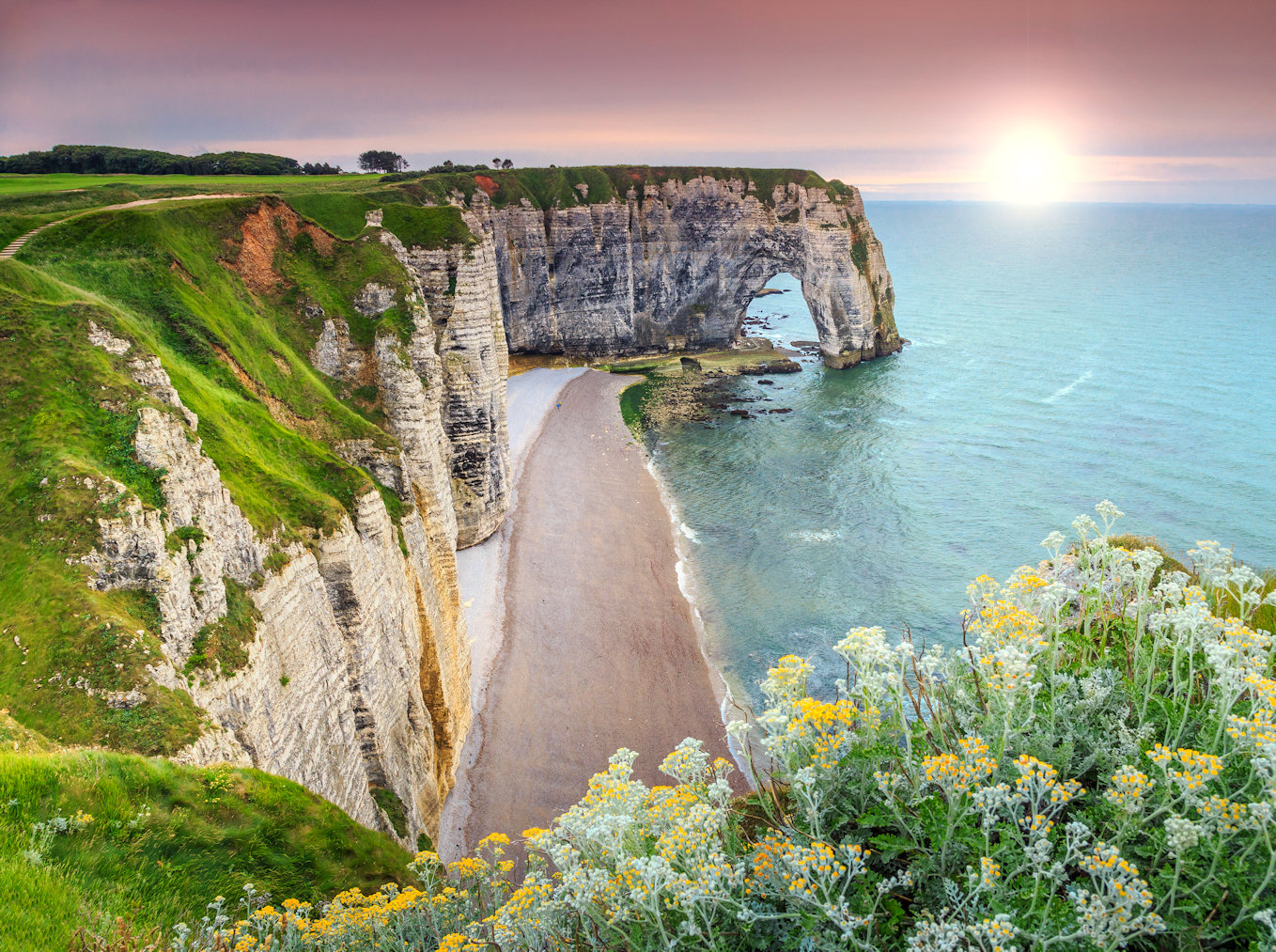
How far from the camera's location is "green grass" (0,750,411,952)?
6738 mm

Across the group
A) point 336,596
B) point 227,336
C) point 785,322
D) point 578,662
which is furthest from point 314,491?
point 785,322

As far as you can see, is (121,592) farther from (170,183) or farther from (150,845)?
(170,183)

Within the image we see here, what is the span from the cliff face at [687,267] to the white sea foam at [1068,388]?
2163 cm

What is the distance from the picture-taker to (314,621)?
1623 centimetres

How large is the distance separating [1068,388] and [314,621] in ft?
235

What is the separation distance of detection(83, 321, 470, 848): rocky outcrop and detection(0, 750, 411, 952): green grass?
4.00ft

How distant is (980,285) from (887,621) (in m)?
122

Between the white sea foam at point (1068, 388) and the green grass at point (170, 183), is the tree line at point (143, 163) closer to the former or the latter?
the green grass at point (170, 183)

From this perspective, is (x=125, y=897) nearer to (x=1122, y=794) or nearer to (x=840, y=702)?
(x=840, y=702)

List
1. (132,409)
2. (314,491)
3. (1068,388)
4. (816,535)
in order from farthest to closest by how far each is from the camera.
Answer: (1068,388)
(816,535)
(314,491)
(132,409)

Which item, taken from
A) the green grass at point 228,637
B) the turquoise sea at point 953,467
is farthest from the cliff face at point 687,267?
the green grass at point 228,637

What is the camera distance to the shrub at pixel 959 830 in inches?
190

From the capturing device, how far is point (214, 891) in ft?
28.9

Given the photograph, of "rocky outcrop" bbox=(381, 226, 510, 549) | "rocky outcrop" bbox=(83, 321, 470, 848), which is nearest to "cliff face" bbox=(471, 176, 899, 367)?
"rocky outcrop" bbox=(381, 226, 510, 549)
